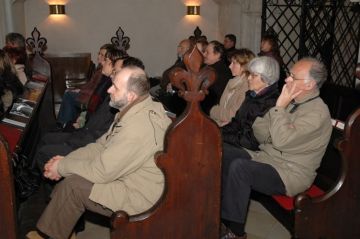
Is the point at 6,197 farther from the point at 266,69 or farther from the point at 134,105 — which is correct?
the point at 266,69

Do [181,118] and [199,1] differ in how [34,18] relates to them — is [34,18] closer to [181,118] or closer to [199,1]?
[199,1]

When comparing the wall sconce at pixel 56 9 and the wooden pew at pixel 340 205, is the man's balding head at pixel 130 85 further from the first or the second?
the wall sconce at pixel 56 9

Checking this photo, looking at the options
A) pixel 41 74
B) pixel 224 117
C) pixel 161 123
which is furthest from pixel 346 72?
pixel 161 123

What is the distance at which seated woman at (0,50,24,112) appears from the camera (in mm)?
3322

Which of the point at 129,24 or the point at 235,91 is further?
the point at 129,24

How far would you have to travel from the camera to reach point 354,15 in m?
6.74

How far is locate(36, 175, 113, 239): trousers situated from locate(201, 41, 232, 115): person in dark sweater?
2304 millimetres

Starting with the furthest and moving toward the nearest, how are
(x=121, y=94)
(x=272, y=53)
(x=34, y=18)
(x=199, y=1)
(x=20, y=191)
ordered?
(x=199, y=1) → (x=34, y=18) → (x=272, y=53) → (x=20, y=191) → (x=121, y=94)

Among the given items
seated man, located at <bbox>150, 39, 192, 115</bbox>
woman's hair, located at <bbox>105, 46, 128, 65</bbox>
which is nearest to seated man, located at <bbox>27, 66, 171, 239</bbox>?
woman's hair, located at <bbox>105, 46, 128, 65</bbox>

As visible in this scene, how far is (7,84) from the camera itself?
3391 millimetres

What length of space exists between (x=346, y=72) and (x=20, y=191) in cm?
564

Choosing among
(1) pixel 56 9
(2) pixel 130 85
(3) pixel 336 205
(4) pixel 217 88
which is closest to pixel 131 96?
Answer: (2) pixel 130 85

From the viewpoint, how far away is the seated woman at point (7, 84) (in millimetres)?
3322

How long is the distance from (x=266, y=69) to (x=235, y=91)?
70 centimetres
